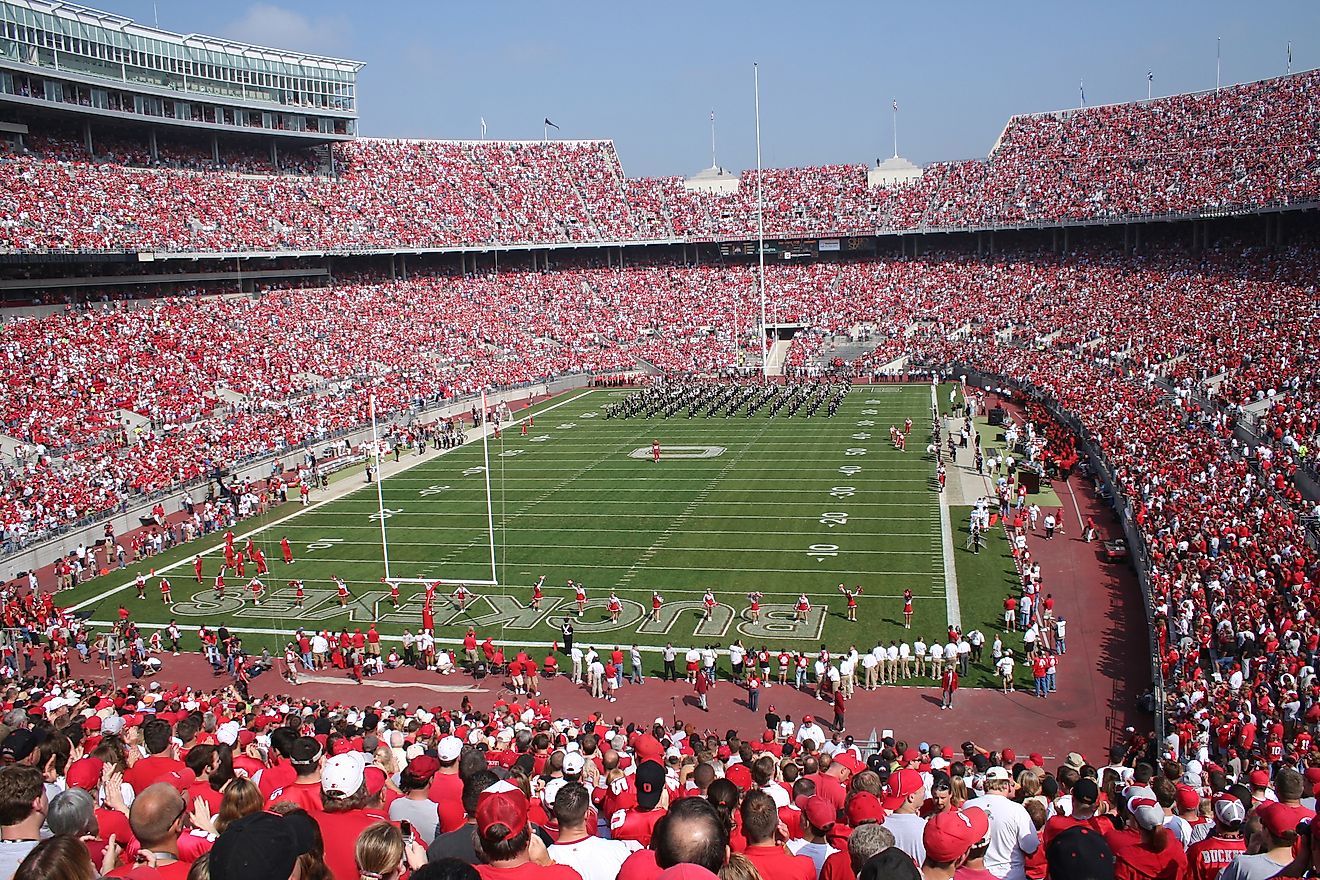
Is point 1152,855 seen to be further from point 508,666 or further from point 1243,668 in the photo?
point 508,666

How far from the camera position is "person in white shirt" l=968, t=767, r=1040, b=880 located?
494 cm

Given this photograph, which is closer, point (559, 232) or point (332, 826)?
point (332, 826)

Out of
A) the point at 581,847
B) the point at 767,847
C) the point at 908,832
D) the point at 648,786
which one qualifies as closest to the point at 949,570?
the point at 648,786

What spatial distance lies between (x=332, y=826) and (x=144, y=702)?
336 inches

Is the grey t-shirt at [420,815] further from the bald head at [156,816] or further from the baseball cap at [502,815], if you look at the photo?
the baseball cap at [502,815]

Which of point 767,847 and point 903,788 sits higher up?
point 767,847

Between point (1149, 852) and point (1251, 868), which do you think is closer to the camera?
point (1251, 868)

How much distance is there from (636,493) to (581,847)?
23.9 meters

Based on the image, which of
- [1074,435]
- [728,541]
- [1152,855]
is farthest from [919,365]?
[1152,855]

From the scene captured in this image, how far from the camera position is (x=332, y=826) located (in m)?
4.67

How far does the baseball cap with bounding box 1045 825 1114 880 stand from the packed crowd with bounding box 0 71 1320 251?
4103cm

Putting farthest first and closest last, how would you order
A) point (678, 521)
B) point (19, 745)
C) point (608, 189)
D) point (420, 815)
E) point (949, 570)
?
1. point (608, 189)
2. point (678, 521)
3. point (949, 570)
4. point (19, 745)
5. point (420, 815)

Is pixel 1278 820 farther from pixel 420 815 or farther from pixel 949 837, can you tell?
pixel 420 815

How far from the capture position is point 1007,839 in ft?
16.6
